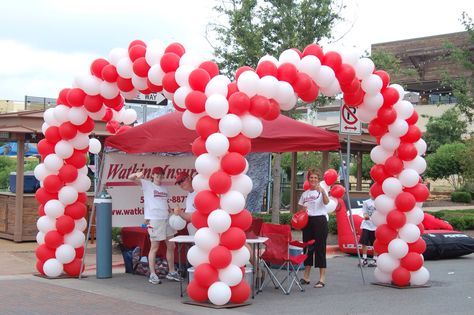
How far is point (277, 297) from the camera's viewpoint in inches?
382

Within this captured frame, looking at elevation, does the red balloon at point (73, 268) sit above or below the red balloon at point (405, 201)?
below

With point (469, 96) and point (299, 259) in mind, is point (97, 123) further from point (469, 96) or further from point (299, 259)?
point (469, 96)

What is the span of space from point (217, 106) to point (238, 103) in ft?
0.92

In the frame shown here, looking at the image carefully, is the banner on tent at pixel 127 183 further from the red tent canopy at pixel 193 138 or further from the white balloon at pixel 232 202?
the white balloon at pixel 232 202

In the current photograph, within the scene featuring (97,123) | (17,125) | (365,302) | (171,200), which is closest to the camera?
(365,302)

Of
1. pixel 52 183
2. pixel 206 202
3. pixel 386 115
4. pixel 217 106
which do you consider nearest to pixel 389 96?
pixel 386 115

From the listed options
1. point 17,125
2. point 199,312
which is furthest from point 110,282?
point 17,125

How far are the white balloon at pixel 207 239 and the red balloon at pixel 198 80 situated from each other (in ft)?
5.89

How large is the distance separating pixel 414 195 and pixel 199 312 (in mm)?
4050

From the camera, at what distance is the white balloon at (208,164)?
858cm

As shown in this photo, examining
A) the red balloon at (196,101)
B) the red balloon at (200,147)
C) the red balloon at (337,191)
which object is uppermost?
the red balloon at (196,101)

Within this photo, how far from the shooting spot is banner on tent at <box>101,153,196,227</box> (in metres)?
11.9

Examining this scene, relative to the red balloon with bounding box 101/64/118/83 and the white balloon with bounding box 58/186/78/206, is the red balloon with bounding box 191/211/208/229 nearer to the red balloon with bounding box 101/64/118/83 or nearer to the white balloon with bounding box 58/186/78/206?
the red balloon with bounding box 101/64/118/83

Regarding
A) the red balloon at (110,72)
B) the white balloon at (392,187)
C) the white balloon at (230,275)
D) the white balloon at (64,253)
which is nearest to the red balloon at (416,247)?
the white balloon at (392,187)
